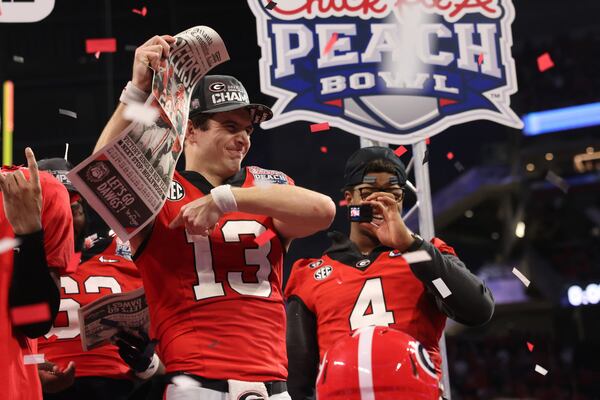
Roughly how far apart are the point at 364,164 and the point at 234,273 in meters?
0.91

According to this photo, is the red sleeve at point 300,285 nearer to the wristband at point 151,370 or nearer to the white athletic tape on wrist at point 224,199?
the wristband at point 151,370

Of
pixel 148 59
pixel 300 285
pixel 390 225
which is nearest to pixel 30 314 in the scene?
pixel 148 59

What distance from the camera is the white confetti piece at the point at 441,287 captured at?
2.67 metres

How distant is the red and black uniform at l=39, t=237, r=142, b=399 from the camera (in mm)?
3117

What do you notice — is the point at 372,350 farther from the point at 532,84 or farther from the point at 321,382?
the point at 532,84

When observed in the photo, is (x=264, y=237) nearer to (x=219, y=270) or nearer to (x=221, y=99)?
(x=219, y=270)

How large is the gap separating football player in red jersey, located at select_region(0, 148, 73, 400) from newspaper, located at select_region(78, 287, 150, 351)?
0.35 metres

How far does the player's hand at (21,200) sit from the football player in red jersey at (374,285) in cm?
122

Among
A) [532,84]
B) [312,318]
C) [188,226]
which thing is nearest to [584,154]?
[532,84]

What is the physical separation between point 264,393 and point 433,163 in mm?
15091

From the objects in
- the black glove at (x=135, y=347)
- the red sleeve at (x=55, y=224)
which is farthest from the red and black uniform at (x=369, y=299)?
the red sleeve at (x=55, y=224)

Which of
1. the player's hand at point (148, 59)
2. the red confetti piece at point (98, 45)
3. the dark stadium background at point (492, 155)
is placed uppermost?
the player's hand at point (148, 59)

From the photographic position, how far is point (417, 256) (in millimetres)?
2680

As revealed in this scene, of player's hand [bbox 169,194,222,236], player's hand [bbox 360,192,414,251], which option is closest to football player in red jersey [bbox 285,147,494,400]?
player's hand [bbox 360,192,414,251]
